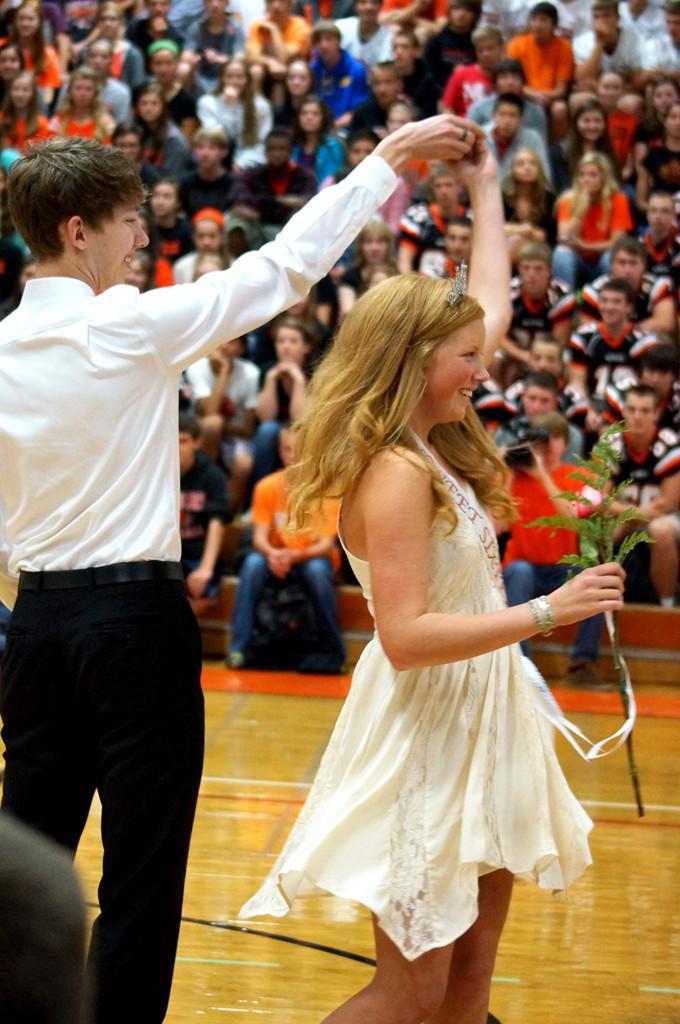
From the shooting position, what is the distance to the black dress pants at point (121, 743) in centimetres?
276

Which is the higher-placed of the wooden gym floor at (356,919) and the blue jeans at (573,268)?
the blue jeans at (573,268)

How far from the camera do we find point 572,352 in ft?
29.6

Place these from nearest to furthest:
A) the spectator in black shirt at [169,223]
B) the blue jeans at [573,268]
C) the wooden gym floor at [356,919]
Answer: the wooden gym floor at [356,919], the blue jeans at [573,268], the spectator in black shirt at [169,223]

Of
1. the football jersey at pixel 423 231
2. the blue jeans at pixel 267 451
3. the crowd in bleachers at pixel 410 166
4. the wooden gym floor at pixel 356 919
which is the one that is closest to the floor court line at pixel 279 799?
the wooden gym floor at pixel 356 919

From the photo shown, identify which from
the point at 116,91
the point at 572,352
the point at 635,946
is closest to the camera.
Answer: the point at 635,946

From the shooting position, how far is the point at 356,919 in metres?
4.75

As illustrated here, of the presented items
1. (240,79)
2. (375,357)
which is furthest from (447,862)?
(240,79)

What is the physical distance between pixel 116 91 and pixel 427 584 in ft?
33.1

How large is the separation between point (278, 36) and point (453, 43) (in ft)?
4.97

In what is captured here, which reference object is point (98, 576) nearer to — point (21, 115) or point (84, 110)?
point (84, 110)

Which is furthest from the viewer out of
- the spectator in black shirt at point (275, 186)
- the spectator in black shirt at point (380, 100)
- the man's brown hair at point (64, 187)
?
the spectator in black shirt at point (380, 100)

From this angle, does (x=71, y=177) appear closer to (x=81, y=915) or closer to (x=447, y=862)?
(x=447, y=862)

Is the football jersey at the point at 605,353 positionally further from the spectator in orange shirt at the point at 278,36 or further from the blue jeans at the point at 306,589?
the spectator in orange shirt at the point at 278,36

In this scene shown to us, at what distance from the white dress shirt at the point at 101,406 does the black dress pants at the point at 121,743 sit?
0.11 metres
